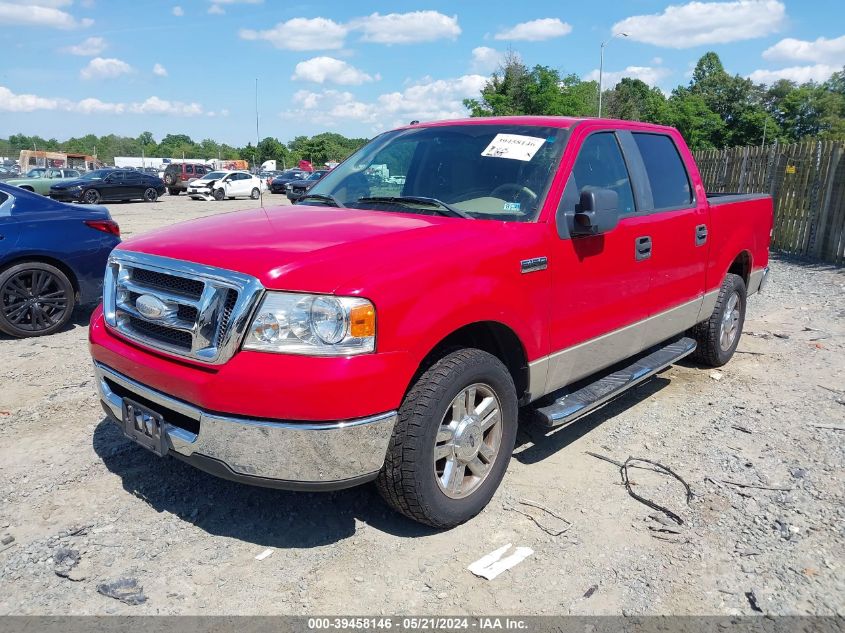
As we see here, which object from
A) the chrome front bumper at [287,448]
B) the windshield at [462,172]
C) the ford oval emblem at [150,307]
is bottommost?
the chrome front bumper at [287,448]

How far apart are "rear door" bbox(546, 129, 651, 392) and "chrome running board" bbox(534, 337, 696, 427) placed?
0.11 meters

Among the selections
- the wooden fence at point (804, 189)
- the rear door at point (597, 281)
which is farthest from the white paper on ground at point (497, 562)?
the wooden fence at point (804, 189)

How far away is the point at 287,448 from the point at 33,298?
16.8 ft

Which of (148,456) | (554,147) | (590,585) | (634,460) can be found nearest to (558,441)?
(634,460)

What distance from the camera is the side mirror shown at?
11.5 feet

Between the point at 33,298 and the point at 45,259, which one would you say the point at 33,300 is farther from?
the point at 45,259

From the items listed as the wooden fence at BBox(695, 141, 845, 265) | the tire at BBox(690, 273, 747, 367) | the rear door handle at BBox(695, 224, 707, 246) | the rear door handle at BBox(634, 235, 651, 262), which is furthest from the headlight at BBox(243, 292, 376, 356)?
the wooden fence at BBox(695, 141, 845, 265)

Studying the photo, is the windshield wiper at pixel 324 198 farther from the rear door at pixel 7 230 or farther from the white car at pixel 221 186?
the white car at pixel 221 186

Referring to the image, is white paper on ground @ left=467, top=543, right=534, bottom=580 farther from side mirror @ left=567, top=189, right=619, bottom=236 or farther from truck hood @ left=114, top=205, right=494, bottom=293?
side mirror @ left=567, top=189, right=619, bottom=236

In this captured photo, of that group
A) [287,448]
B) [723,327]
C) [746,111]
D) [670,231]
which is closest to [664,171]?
[670,231]

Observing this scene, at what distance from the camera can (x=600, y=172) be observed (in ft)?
13.4

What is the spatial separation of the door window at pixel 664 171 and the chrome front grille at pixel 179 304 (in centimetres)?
308

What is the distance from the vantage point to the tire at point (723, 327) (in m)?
5.64

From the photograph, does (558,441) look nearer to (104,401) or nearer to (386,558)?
(386,558)
